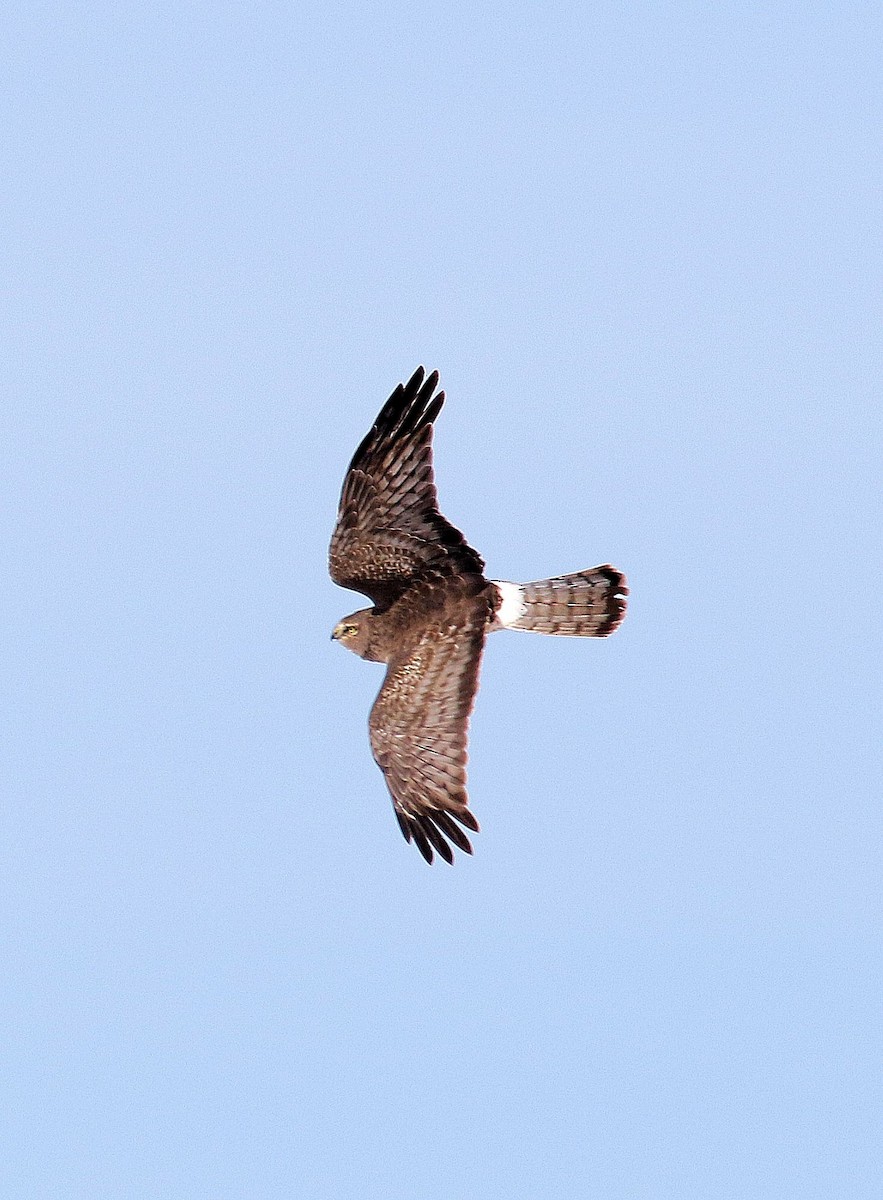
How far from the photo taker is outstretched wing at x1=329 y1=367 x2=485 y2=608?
51.1ft

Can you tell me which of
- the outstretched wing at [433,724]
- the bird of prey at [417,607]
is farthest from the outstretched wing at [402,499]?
the outstretched wing at [433,724]

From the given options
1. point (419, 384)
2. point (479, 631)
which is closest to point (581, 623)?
point (479, 631)

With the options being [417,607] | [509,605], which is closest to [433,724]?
[417,607]

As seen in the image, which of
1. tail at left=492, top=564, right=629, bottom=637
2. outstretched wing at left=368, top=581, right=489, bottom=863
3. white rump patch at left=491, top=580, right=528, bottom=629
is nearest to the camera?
outstretched wing at left=368, top=581, right=489, bottom=863

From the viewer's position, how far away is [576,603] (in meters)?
16.5

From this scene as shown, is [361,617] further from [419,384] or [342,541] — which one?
[419,384]

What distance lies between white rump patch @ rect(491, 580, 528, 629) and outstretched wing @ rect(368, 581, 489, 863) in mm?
256

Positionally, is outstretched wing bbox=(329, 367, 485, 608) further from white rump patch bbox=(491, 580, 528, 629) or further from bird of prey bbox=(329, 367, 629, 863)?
white rump patch bbox=(491, 580, 528, 629)

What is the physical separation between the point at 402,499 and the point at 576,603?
1.53 metres

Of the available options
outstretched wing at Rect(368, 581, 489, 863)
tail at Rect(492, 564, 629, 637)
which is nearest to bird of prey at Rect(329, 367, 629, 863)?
outstretched wing at Rect(368, 581, 489, 863)

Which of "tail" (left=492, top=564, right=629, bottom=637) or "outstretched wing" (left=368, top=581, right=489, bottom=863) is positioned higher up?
"tail" (left=492, top=564, right=629, bottom=637)

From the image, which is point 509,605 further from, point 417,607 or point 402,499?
point 402,499

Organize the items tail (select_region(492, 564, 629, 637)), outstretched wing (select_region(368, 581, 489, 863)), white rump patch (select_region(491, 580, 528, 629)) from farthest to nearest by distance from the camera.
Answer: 1. tail (select_region(492, 564, 629, 637))
2. white rump patch (select_region(491, 580, 528, 629))
3. outstretched wing (select_region(368, 581, 489, 863))

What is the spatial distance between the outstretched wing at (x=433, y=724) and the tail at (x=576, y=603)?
0.69 meters
